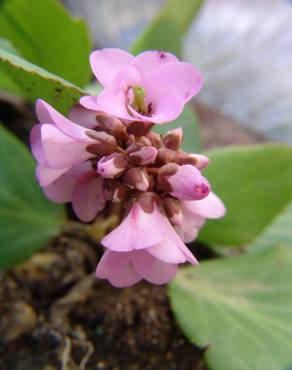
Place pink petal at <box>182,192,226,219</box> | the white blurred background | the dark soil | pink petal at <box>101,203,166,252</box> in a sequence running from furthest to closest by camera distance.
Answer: the white blurred background
the dark soil
pink petal at <box>182,192,226,219</box>
pink petal at <box>101,203,166,252</box>

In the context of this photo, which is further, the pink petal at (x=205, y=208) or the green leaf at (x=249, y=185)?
the green leaf at (x=249, y=185)

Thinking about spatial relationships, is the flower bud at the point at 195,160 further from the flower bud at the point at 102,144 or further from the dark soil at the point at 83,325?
the dark soil at the point at 83,325

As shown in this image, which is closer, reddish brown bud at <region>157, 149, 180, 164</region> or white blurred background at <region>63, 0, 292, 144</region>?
reddish brown bud at <region>157, 149, 180, 164</region>

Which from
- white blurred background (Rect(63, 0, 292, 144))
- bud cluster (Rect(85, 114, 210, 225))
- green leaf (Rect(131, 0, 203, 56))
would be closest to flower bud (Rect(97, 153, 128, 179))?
bud cluster (Rect(85, 114, 210, 225))

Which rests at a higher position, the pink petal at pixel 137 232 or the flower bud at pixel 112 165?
the flower bud at pixel 112 165

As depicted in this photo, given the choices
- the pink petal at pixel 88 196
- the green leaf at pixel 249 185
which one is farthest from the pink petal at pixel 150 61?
the green leaf at pixel 249 185

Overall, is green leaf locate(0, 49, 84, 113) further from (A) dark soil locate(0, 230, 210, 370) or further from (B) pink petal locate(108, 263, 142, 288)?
(A) dark soil locate(0, 230, 210, 370)

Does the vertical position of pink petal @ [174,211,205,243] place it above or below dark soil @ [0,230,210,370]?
above

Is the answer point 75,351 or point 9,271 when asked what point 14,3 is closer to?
point 9,271

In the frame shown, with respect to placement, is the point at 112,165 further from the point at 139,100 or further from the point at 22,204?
the point at 22,204
